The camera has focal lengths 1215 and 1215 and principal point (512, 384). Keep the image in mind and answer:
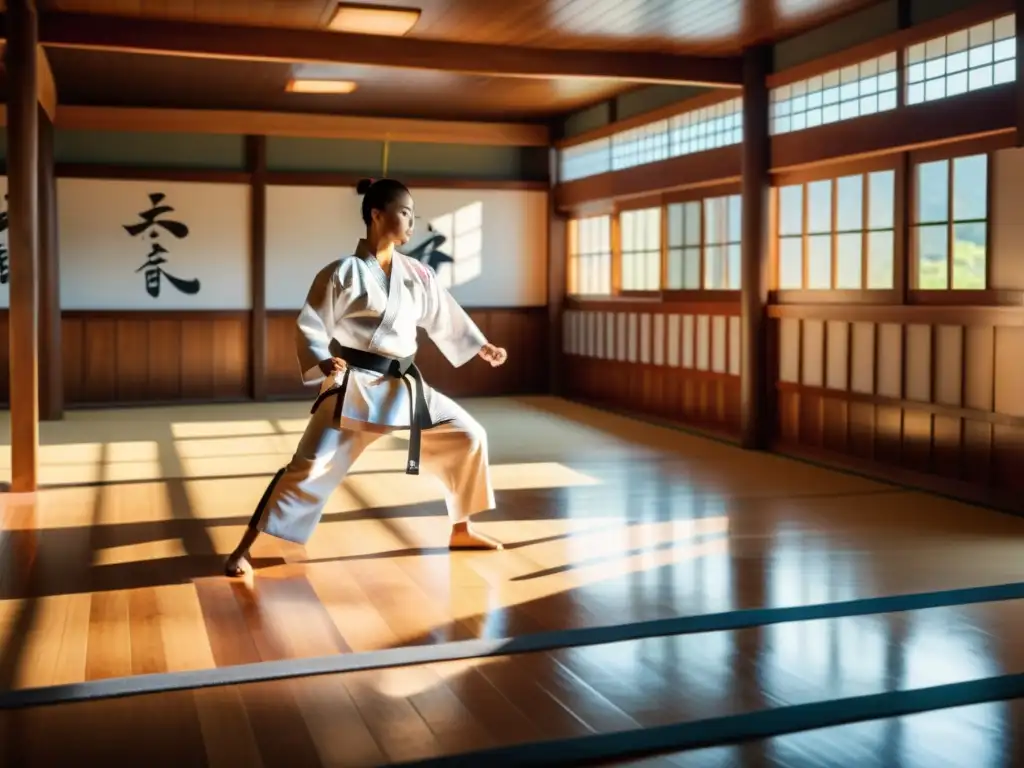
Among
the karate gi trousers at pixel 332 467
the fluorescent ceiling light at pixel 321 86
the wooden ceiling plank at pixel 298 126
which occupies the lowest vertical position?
the karate gi trousers at pixel 332 467

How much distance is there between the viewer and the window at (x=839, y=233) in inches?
239

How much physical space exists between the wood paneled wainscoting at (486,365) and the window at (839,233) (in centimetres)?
370

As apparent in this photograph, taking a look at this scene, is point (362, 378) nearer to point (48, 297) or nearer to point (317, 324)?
point (317, 324)

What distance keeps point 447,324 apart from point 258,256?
18.9 feet

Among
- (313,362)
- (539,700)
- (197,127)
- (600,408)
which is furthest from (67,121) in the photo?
(539,700)

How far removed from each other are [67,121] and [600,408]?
4.55 meters

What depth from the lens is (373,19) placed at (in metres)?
5.98

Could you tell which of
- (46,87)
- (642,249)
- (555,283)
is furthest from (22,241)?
(555,283)

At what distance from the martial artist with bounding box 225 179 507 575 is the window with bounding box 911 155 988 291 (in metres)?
2.58

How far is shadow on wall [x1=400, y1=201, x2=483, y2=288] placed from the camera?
10.1 m

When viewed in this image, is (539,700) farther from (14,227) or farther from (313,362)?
(14,227)

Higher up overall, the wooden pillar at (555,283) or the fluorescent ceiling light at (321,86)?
the fluorescent ceiling light at (321,86)

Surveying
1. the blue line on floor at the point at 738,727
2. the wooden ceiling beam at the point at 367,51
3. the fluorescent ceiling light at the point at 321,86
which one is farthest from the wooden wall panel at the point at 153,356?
the blue line on floor at the point at 738,727

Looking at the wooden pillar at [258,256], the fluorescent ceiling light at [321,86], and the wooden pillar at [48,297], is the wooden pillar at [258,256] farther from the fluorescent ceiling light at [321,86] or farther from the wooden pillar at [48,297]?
the wooden pillar at [48,297]
